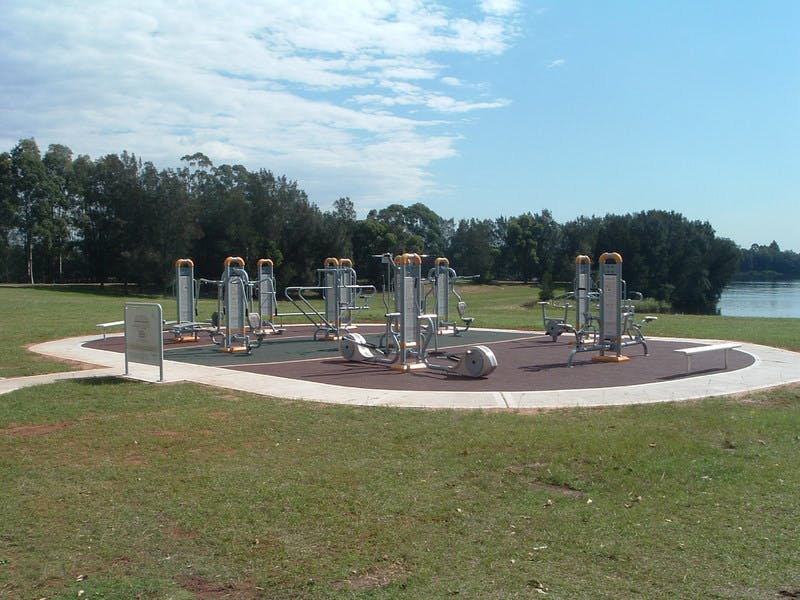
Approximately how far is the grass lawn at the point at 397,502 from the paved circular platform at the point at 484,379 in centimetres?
102

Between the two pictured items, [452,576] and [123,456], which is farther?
[123,456]

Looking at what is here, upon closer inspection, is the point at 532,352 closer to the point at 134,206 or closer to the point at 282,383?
the point at 282,383

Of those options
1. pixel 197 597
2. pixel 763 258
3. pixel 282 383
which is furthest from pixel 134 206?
pixel 763 258

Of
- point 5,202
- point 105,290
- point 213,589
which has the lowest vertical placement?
point 213,589

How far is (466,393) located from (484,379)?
1585 mm

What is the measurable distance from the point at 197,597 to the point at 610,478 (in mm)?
3643

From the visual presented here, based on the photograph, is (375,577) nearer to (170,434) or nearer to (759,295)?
(170,434)

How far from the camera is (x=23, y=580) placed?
438 centimetres

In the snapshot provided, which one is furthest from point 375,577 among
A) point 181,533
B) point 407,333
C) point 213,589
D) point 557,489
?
point 407,333

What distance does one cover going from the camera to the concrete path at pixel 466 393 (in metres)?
10.1

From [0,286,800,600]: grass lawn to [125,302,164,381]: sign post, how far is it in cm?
223

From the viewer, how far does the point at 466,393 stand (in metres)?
10.9

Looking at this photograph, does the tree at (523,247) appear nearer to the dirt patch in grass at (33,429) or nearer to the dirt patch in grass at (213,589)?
the dirt patch in grass at (33,429)

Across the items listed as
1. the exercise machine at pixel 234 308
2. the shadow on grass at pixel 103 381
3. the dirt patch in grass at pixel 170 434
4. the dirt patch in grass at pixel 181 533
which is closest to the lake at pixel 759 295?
the exercise machine at pixel 234 308
